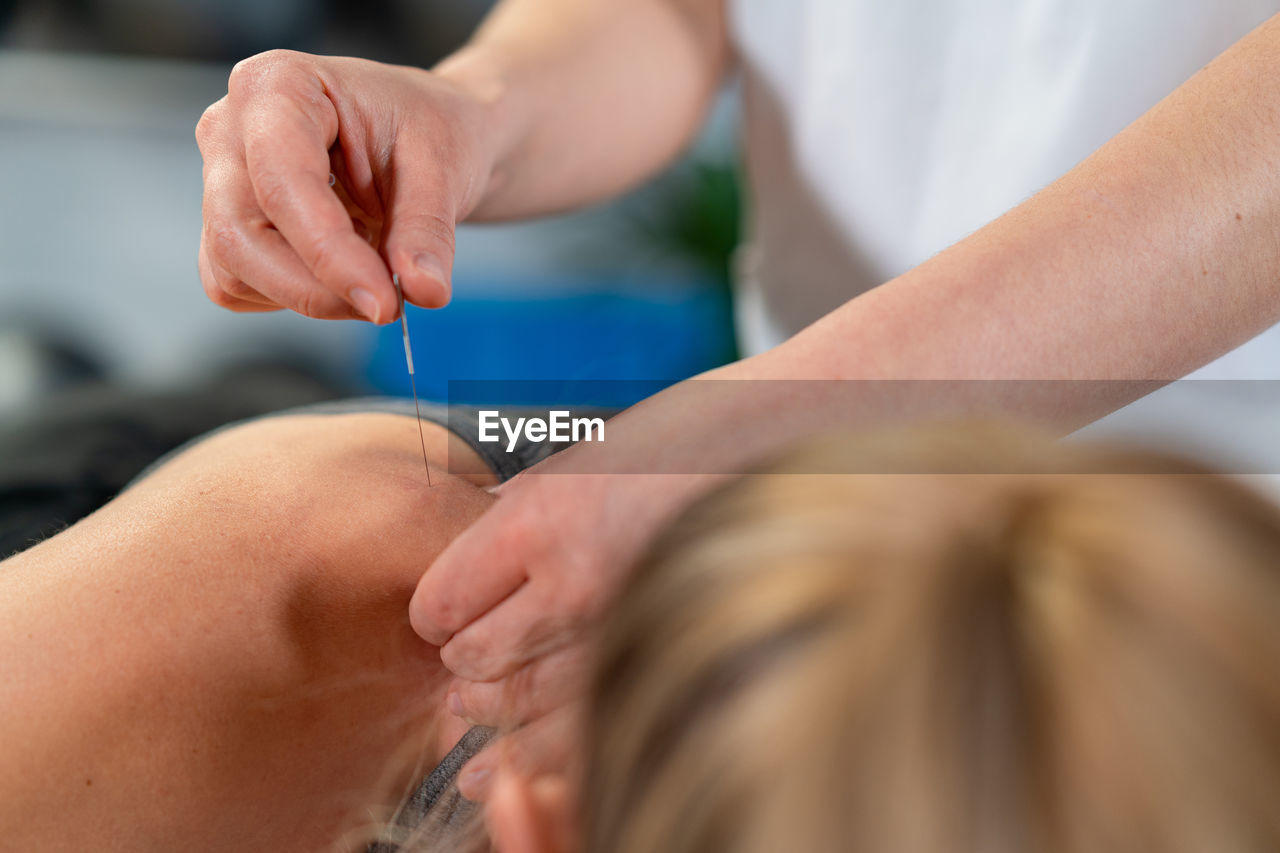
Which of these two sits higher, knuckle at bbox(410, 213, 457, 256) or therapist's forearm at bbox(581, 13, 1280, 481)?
knuckle at bbox(410, 213, 457, 256)

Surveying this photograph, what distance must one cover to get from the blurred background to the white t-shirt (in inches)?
21.4

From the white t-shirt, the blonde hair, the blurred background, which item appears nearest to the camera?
the blonde hair

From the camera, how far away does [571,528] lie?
478 mm

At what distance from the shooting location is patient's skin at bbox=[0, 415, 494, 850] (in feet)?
1.86

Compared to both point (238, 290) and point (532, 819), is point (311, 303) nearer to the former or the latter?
point (238, 290)

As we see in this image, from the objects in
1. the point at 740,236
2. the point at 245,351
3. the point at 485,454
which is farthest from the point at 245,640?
the point at 245,351

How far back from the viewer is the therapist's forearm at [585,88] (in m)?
0.84

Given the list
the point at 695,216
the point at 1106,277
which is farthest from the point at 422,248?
the point at 695,216

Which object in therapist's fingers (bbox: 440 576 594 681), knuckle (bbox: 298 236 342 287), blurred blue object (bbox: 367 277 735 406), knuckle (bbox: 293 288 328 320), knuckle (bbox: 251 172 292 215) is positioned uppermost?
blurred blue object (bbox: 367 277 735 406)

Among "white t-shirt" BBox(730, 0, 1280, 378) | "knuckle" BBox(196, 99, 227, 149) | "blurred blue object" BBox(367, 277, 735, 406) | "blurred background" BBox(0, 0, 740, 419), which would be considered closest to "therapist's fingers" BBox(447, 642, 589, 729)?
"knuckle" BBox(196, 99, 227, 149)

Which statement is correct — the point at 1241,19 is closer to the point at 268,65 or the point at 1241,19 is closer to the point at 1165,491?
the point at 1165,491

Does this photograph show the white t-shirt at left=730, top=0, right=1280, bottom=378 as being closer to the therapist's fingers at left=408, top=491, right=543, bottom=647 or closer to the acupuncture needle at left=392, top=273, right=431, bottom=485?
the acupuncture needle at left=392, top=273, right=431, bottom=485

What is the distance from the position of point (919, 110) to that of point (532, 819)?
0.73 metres

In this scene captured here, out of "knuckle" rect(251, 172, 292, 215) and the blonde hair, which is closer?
the blonde hair
